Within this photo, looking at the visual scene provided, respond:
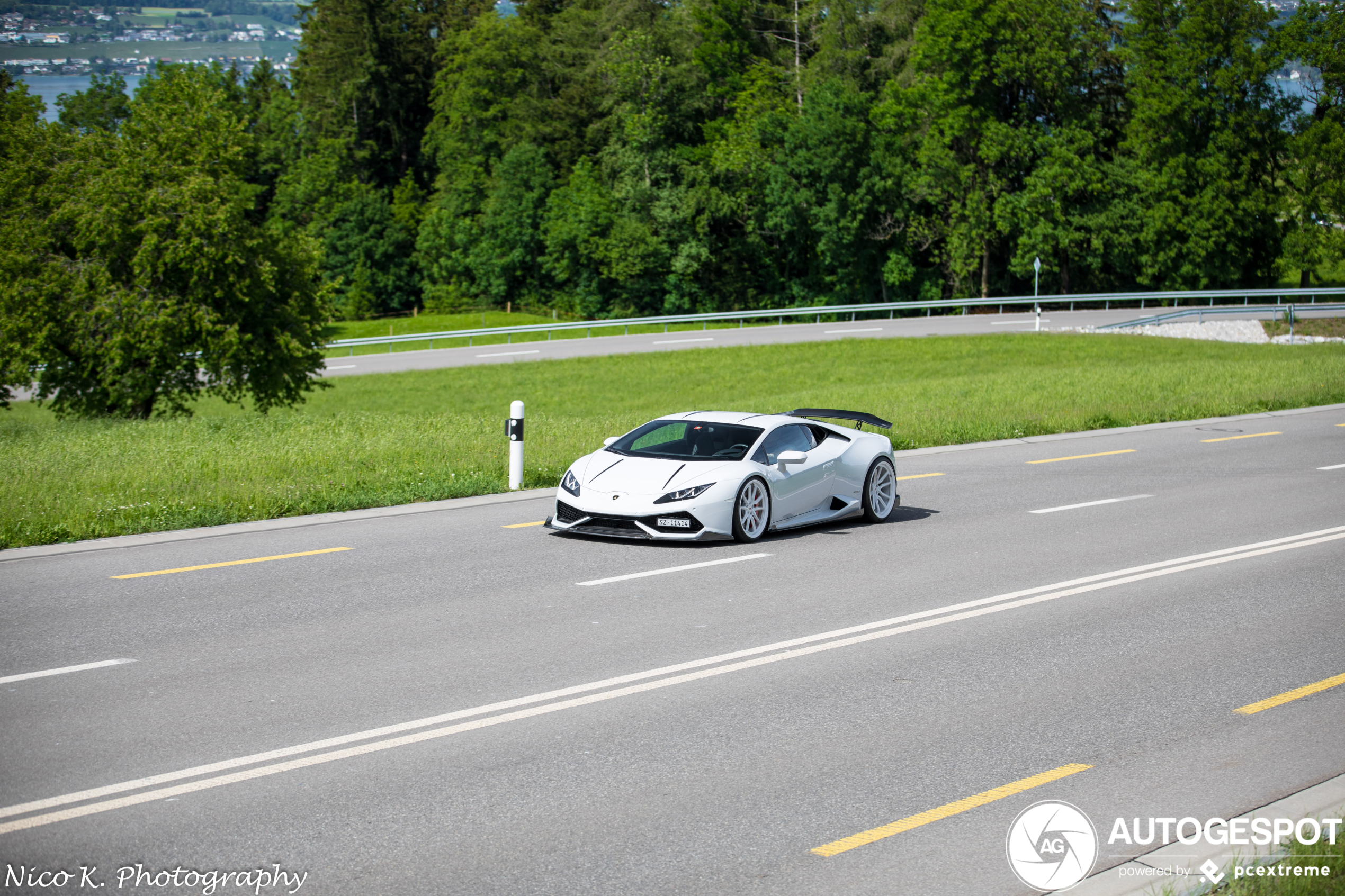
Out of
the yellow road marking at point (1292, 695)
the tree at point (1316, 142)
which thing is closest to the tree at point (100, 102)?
the tree at point (1316, 142)

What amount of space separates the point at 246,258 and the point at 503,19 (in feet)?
215

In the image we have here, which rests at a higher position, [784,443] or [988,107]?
[988,107]

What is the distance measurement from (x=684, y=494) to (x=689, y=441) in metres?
1.28

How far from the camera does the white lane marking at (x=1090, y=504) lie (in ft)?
45.6

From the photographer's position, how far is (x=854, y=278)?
70938 millimetres

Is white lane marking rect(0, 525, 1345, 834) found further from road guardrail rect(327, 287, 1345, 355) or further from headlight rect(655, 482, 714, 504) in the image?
road guardrail rect(327, 287, 1345, 355)

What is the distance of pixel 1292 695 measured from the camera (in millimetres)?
7230

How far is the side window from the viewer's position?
40.3ft

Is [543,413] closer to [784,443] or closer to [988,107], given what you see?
[784,443]

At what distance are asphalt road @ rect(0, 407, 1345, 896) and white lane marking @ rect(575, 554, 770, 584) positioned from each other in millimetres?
164

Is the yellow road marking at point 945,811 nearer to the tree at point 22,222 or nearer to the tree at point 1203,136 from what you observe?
the tree at point 22,222

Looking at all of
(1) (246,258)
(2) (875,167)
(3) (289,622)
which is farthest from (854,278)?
(3) (289,622)

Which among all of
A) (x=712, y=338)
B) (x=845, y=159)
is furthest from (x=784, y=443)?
(x=845, y=159)

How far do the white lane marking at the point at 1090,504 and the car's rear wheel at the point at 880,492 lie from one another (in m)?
1.68
